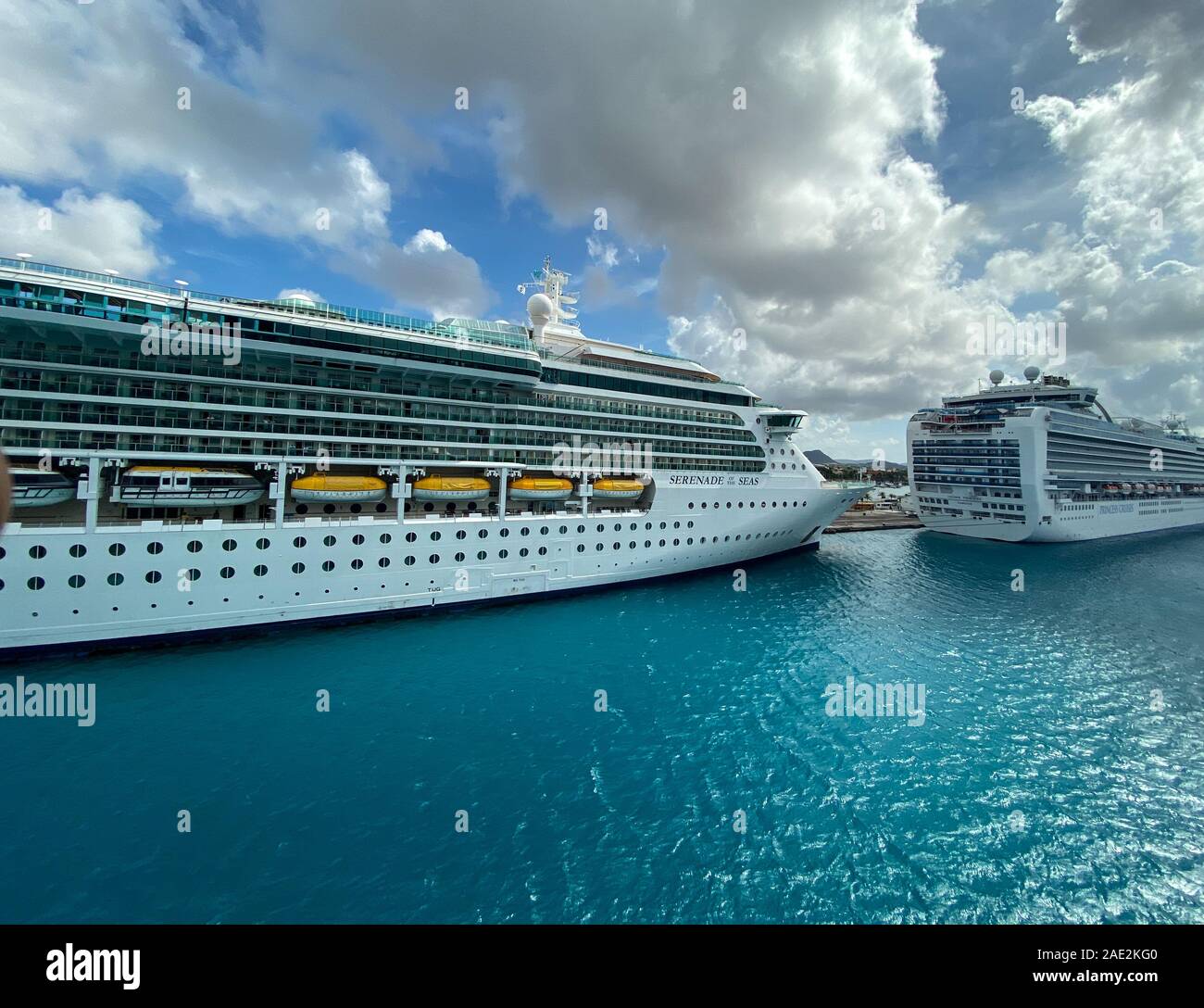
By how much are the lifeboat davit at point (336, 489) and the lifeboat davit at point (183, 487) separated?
1.38 meters

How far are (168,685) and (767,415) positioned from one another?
2901 centimetres

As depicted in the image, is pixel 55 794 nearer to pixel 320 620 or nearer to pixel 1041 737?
pixel 320 620

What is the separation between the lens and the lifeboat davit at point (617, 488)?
75.9 feet

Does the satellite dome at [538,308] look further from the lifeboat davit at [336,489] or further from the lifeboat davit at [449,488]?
the lifeboat davit at [336,489]

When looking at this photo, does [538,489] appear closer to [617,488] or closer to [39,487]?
[617,488]

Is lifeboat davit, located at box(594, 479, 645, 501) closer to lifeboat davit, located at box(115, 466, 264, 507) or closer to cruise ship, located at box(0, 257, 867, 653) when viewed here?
cruise ship, located at box(0, 257, 867, 653)

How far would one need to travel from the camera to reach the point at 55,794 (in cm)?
965

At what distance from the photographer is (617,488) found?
23391mm

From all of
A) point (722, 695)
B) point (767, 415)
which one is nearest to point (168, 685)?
point (722, 695)

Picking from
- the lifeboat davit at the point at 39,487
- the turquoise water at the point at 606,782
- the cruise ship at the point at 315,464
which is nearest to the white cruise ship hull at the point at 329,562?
the cruise ship at the point at 315,464

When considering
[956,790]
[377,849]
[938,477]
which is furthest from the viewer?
[938,477]

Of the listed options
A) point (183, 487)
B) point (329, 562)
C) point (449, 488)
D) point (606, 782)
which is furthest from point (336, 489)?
point (606, 782)

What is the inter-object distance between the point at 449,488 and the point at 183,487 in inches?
347

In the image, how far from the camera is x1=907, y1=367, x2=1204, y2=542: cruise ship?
1660 inches
